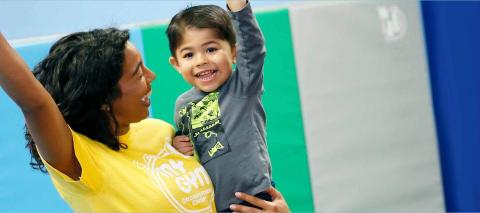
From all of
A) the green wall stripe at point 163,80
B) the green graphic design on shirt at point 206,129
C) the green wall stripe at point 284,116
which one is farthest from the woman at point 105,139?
the green wall stripe at point 284,116

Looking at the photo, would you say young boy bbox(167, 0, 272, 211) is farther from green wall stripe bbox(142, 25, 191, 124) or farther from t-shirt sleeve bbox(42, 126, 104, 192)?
green wall stripe bbox(142, 25, 191, 124)

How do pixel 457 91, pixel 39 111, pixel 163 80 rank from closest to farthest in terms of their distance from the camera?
pixel 39 111 → pixel 163 80 → pixel 457 91

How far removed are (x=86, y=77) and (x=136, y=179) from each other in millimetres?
197

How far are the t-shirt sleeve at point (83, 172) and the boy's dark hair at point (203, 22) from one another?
353 mm

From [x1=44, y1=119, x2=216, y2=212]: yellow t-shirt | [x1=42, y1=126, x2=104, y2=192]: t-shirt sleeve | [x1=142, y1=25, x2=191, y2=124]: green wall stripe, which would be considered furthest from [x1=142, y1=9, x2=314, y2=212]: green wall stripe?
[x1=42, y1=126, x2=104, y2=192]: t-shirt sleeve

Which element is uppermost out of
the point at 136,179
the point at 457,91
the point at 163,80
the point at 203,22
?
the point at 203,22

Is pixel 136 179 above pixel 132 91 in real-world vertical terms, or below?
below

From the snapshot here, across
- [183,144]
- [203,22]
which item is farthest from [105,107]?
[203,22]

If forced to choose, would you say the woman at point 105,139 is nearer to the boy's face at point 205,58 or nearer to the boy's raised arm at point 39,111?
the boy's raised arm at point 39,111

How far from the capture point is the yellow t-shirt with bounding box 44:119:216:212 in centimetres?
101

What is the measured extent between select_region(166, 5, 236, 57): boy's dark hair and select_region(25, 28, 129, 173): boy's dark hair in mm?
206

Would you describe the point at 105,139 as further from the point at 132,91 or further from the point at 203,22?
the point at 203,22

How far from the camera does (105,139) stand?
1.07 m

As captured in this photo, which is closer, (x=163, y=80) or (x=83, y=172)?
(x=83, y=172)
